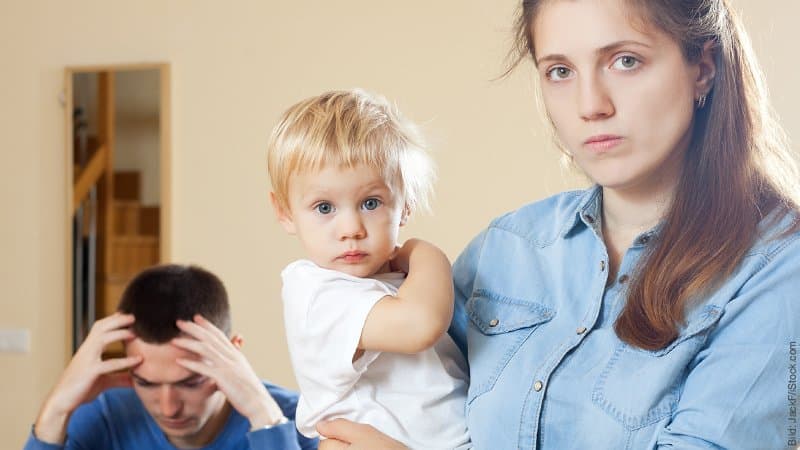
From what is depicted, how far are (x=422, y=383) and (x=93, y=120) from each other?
3664 millimetres

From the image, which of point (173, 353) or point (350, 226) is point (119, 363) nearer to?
point (173, 353)

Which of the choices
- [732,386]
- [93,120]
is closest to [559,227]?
[732,386]

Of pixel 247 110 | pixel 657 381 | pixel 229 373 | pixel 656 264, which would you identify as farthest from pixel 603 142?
pixel 247 110

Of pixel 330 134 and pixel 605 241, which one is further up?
pixel 330 134

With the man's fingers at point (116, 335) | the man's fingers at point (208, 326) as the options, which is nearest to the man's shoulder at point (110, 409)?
the man's fingers at point (116, 335)

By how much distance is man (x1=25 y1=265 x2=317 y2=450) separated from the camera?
255cm

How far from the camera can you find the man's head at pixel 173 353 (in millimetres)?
2570

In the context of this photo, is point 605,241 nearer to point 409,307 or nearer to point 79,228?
point 409,307

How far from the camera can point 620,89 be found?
1.29m

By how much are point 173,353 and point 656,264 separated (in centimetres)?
156

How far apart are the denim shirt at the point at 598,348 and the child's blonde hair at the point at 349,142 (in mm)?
177

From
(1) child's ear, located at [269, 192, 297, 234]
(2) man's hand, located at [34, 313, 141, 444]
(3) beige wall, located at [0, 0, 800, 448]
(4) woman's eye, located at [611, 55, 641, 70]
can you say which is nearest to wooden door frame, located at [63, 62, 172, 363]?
(3) beige wall, located at [0, 0, 800, 448]

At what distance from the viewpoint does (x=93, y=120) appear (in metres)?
4.74

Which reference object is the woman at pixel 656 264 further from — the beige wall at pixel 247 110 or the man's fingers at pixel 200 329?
the beige wall at pixel 247 110
